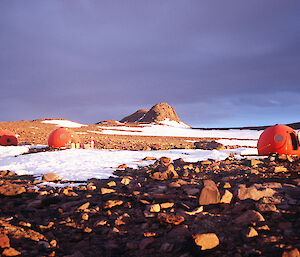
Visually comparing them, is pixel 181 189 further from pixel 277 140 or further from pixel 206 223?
pixel 277 140

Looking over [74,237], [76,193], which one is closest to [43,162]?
[76,193]

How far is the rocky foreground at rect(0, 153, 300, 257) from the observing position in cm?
288

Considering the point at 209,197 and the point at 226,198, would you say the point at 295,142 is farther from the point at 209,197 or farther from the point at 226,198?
the point at 209,197

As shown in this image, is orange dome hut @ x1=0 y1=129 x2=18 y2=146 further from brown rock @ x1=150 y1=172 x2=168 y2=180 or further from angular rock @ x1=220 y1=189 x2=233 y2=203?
angular rock @ x1=220 y1=189 x2=233 y2=203

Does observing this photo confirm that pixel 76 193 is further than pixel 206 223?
Yes

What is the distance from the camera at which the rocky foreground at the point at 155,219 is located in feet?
9.46

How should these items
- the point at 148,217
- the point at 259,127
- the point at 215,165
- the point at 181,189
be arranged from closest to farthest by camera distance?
the point at 148,217 → the point at 181,189 → the point at 215,165 → the point at 259,127

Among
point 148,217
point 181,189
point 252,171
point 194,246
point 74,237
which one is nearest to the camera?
point 194,246

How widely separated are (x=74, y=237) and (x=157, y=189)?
237cm

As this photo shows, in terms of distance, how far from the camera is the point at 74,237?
3.36 meters

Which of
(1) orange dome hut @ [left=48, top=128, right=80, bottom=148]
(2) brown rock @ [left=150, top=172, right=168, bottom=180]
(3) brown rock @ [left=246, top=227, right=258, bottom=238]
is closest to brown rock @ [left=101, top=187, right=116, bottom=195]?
(2) brown rock @ [left=150, top=172, right=168, bottom=180]

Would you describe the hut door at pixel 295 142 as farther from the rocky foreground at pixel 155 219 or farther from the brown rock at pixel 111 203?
the brown rock at pixel 111 203

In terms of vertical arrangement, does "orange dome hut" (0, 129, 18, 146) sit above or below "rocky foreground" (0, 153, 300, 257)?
above

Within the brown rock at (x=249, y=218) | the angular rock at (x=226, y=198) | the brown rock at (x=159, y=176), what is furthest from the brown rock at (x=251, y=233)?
the brown rock at (x=159, y=176)
